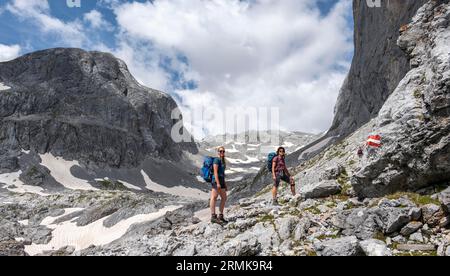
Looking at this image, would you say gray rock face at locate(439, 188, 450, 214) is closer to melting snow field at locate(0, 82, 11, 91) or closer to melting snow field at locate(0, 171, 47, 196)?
melting snow field at locate(0, 171, 47, 196)

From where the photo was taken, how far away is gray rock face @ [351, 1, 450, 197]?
34.6ft

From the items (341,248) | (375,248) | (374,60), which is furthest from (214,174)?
(374,60)

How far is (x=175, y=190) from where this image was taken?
167 meters

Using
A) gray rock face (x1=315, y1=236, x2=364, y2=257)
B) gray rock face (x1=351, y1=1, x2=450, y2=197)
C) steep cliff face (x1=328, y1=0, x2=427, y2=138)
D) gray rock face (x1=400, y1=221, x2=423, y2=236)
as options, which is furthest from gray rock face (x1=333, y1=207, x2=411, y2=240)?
steep cliff face (x1=328, y1=0, x2=427, y2=138)

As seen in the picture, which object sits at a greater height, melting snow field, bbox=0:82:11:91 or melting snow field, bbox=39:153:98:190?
melting snow field, bbox=0:82:11:91

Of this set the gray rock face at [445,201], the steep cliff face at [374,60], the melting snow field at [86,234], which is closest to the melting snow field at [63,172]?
the melting snow field at [86,234]

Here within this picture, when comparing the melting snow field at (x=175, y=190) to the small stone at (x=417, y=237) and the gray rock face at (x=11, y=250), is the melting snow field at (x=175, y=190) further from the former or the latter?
the small stone at (x=417, y=237)

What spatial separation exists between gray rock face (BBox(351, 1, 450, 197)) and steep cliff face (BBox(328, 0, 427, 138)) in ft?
145

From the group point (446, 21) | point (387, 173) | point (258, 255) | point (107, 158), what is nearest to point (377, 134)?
point (387, 173)

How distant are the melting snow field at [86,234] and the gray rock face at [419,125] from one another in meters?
39.9

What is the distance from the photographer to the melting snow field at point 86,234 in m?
46.4

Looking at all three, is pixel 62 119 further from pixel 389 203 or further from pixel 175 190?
pixel 389 203
